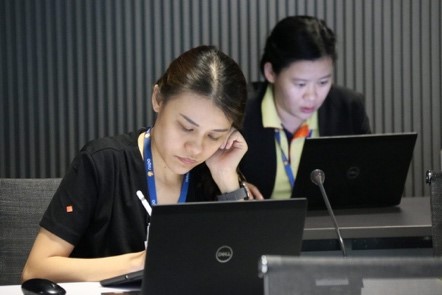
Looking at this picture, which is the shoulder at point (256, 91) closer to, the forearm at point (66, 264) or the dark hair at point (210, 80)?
the dark hair at point (210, 80)

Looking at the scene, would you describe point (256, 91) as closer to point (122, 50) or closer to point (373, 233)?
point (122, 50)

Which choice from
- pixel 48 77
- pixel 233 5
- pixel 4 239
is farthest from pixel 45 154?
pixel 4 239

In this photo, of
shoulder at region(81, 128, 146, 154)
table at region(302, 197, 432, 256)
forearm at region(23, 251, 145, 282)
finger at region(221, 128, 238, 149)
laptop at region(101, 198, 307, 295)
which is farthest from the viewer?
table at region(302, 197, 432, 256)

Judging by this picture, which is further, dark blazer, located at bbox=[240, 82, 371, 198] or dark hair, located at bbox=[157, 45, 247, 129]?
dark blazer, located at bbox=[240, 82, 371, 198]

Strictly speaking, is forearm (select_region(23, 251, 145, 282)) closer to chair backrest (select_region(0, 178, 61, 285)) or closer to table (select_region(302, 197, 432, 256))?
chair backrest (select_region(0, 178, 61, 285))

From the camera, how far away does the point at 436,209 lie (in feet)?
8.04

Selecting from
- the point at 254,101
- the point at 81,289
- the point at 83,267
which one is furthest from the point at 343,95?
the point at 81,289

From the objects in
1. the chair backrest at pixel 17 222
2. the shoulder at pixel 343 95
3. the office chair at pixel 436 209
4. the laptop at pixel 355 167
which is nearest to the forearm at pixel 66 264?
the chair backrest at pixel 17 222

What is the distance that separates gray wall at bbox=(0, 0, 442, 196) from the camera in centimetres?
450

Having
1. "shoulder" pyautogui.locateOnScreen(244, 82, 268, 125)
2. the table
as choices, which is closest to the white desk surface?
the table

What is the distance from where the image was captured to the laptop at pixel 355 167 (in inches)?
121

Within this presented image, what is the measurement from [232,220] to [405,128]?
121 inches

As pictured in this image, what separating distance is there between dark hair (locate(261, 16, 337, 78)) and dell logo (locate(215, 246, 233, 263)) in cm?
197

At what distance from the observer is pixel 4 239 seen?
8.99 feet
